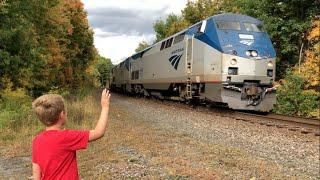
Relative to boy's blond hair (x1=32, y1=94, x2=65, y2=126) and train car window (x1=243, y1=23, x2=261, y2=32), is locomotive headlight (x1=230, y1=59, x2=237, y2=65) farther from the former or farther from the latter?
boy's blond hair (x1=32, y1=94, x2=65, y2=126)

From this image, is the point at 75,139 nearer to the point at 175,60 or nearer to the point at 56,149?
the point at 56,149

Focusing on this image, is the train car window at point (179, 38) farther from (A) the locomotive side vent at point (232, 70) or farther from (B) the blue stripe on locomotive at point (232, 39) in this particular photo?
(A) the locomotive side vent at point (232, 70)

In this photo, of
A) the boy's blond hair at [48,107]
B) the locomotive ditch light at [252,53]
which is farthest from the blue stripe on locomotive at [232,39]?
the boy's blond hair at [48,107]

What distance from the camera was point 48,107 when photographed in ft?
11.9

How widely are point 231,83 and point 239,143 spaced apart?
6.46 m

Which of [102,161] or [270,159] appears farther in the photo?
[270,159]

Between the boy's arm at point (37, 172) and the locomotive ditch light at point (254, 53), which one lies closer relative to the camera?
the boy's arm at point (37, 172)

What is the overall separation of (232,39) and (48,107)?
1526 centimetres

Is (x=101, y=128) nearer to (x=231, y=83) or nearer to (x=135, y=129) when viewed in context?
(x=135, y=129)

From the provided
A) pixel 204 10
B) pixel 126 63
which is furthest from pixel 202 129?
pixel 204 10

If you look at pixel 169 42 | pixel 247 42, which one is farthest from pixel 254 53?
pixel 169 42

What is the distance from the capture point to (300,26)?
26.6 m

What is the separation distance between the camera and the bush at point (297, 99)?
70.6 feet

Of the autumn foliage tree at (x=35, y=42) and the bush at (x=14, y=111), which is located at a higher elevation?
the autumn foliage tree at (x=35, y=42)
